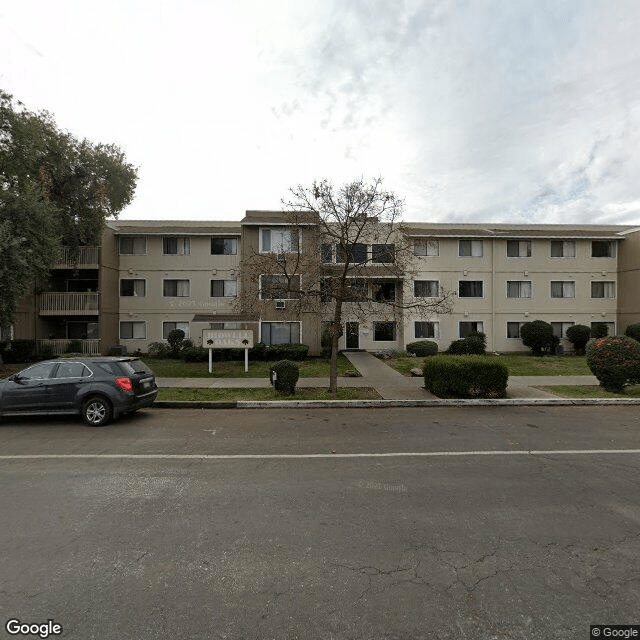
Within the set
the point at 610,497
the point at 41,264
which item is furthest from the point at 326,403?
the point at 41,264

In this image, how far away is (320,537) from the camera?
12.2 ft

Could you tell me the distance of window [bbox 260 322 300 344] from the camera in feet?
75.3

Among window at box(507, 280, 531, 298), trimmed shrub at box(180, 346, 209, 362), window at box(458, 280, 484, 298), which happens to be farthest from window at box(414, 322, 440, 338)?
trimmed shrub at box(180, 346, 209, 362)

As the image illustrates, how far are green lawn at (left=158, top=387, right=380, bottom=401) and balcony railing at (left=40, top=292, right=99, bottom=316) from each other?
1418 centimetres

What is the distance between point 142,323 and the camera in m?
25.0

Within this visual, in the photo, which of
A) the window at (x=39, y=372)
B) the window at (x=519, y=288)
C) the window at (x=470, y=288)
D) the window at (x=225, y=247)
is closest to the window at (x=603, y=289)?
the window at (x=519, y=288)

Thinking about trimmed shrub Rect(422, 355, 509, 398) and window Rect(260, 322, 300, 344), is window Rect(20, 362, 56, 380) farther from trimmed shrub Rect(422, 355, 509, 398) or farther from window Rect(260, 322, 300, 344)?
window Rect(260, 322, 300, 344)

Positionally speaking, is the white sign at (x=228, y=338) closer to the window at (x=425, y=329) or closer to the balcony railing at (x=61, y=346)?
the balcony railing at (x=61, y=346)

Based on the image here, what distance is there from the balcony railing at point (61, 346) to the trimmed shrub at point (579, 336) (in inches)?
1156

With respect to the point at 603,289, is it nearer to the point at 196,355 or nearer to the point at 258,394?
the point at 258,394

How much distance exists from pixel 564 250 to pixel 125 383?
27997mm

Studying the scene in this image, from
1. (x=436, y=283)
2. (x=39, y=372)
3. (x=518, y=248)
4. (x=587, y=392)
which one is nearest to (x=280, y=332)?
(x=436, y=283)

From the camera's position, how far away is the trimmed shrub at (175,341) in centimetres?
2261

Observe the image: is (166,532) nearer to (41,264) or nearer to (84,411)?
(84,411)
